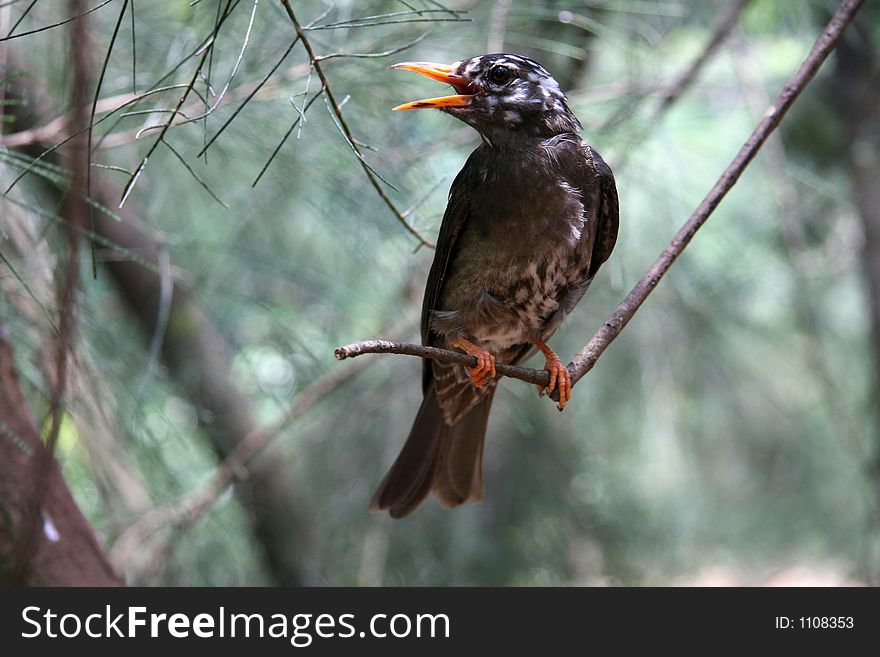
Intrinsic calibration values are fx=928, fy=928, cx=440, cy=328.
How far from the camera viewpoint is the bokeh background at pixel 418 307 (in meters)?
2.76

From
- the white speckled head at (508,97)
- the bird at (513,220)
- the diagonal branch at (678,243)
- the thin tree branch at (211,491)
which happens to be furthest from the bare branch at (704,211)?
the thin tree branch at (211,491)

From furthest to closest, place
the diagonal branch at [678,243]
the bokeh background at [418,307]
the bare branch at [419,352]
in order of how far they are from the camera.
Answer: the bokeh background at [418,307]
the diagonal branch at [678,243]
the bare branch at [419,352]

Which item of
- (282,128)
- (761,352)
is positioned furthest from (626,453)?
(282,128)

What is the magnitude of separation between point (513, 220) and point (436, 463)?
80 centimetres

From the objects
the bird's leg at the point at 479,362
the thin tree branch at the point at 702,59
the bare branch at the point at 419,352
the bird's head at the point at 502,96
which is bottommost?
the bare branch at the point at 419,352

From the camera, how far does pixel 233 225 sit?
391 cm

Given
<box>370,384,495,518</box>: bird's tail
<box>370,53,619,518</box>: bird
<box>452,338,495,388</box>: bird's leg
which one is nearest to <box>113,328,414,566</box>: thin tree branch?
<box>370,384,495,518</box>: bird's tail

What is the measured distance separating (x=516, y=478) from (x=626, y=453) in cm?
88

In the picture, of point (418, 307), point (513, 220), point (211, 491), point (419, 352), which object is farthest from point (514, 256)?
point (211, 491)

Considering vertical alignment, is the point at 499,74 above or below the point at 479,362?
above

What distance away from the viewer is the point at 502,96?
2.10 m

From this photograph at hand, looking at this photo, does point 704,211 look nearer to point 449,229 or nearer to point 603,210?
point 603,210

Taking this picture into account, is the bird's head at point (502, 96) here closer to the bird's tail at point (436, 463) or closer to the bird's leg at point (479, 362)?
the bird's leg at point (479, 362)
